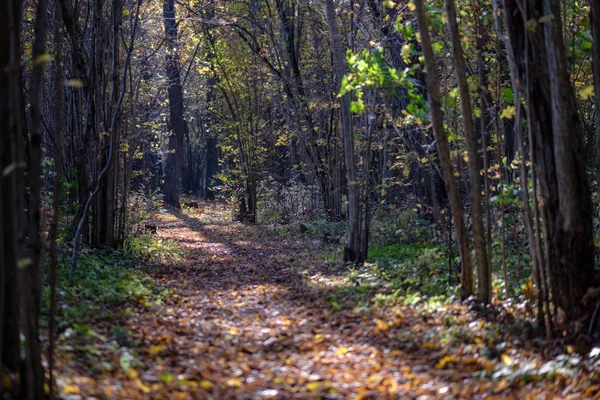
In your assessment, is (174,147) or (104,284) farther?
(174,147)

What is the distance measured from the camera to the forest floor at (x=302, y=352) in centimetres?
466

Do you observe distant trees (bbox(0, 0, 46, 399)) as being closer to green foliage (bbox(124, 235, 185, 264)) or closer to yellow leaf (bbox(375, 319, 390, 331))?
yellow leaf (bbox(375, 319, 390, 331))

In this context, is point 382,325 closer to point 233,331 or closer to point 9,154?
point 233,331

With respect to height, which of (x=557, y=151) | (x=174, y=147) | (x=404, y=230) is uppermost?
(x=174, y=147)

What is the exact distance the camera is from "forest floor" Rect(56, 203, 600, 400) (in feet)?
15.3

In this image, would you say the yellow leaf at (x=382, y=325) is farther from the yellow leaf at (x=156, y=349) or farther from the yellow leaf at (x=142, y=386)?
the yellow leaf at (x=142, y=386)

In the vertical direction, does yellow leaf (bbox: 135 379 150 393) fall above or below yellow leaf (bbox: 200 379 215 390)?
above

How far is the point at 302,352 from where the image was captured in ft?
19.2

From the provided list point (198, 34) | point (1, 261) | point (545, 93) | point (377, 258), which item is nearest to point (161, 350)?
point (1, 261)

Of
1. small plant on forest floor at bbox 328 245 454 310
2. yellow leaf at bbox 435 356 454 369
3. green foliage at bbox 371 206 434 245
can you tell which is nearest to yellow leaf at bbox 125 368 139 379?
yellow leaf at bbox 435 356 454 369

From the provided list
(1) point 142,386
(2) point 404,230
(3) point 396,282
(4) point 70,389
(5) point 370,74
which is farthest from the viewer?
(2) point 404,230

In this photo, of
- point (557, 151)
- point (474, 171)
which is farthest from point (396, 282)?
point (557, 151)

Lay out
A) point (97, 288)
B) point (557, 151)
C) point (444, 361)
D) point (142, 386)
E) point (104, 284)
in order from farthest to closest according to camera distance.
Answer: point (104, 284), point (97, 288), point (557, 151), point (444, 361), point (142, 386)

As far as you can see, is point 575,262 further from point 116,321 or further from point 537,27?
point 116,321
